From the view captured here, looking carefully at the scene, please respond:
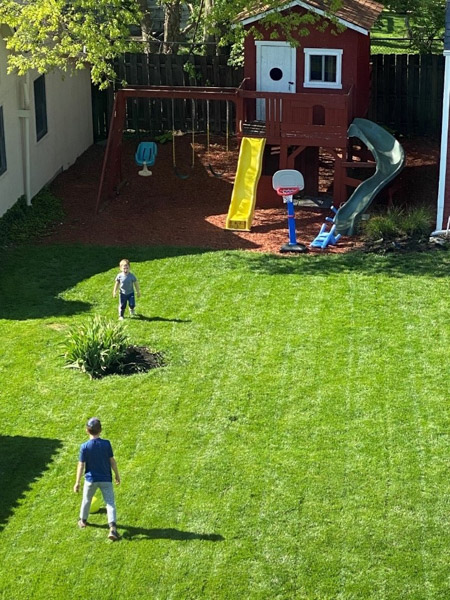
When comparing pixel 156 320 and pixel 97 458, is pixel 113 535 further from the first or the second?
pixel 156 320

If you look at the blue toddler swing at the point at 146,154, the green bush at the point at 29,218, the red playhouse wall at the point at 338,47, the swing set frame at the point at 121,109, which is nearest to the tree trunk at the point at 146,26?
the blue toddler swing at the point at 146,154

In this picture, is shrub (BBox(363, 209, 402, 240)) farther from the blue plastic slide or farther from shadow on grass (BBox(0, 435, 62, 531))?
shadow on grass (BBox(0, 435, 62, 531))

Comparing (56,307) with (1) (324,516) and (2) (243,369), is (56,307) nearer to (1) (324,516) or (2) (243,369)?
(2) (243,369)

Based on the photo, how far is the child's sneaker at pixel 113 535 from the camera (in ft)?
37.7

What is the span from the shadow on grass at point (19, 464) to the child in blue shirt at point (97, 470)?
3.54ft

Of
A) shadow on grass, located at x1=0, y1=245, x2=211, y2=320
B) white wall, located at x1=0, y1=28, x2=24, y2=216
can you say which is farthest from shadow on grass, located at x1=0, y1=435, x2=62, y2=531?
white wall, located at x1=0, y1=28, x2=24, y2=216

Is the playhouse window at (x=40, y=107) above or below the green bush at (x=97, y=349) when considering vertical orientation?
above

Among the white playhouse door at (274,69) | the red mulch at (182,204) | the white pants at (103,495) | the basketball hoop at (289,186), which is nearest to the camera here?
the white pants at (103,495)

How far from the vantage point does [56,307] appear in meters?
18.0

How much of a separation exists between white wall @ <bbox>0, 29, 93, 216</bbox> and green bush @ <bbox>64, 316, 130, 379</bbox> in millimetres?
7072

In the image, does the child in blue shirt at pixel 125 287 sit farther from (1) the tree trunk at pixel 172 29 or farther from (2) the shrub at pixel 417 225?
(1) the tree trunk at pixel 172 29

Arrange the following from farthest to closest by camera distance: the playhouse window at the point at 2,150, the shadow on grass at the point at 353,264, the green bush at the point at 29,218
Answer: the playhouse window at the point at 2,150 → the green bush at the point at 29,218 → the shadow on grass at the point at 353,264

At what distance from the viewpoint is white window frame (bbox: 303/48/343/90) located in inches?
929

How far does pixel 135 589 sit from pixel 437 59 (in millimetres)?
20223
